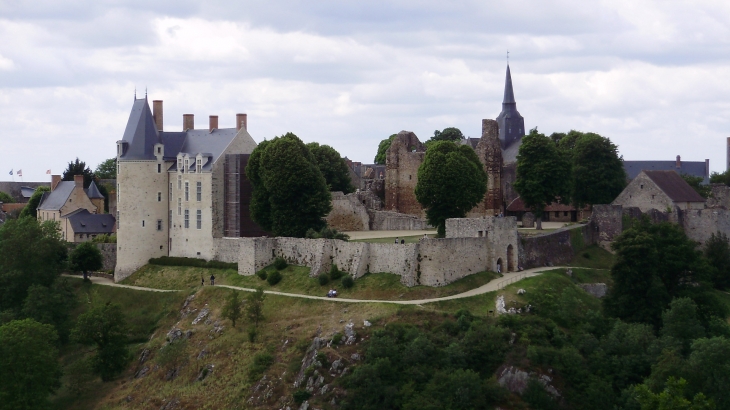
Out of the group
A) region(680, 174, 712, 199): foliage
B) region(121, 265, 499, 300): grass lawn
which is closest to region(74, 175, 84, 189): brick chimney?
region(121, 265, 499, 300): grass lawn

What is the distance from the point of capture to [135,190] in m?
71.2

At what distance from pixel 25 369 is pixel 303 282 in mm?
15207

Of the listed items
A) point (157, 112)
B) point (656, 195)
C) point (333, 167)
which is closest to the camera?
point (656, 195)

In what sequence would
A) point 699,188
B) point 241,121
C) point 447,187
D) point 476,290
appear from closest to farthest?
1. point 476,290
2. point 447,187
3. point 241,121
4. point 699,188

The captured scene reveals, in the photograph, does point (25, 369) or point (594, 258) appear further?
point (594, 258)

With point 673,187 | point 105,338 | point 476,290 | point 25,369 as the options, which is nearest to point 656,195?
point 673,187

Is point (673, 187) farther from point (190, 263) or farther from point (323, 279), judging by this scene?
point (190, 263)

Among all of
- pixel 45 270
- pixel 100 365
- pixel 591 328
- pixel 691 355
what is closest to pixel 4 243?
pixel 45 270

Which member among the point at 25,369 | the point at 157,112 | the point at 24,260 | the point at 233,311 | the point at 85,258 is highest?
the point at 157,112

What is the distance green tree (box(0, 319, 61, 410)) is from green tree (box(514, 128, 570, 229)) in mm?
31040

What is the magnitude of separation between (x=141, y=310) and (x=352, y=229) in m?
18.4

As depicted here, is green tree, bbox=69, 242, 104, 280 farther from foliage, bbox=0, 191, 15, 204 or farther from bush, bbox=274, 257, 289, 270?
foliage, bbox=0, 191, 15, 204

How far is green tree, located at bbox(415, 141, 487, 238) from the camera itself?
67.6 meters

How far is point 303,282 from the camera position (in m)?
61.4
